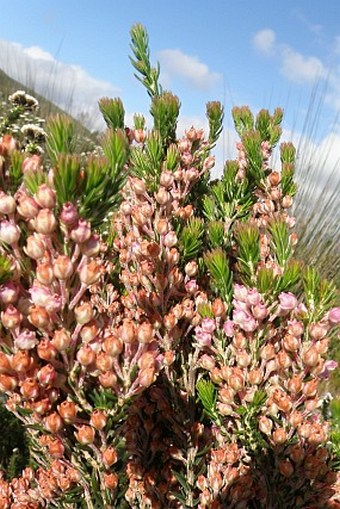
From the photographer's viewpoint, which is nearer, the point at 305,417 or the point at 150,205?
the point at 305,417

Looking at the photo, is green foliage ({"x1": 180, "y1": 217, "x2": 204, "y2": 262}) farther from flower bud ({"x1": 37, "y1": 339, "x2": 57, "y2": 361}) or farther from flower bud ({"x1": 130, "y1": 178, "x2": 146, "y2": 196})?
flower bud ({"x1": 37, "y1": 339, "x2": 57, "y2": 361})

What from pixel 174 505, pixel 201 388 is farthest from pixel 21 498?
pixel 201 388

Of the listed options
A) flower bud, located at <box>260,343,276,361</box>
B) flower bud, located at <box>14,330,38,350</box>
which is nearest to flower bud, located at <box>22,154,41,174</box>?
flower bud, located at <box>14,330,38,350</box>

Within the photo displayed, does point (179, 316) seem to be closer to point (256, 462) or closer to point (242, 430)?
point (242, 430)

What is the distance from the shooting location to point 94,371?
A: 1.10m

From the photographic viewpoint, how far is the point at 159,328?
1.58 metres

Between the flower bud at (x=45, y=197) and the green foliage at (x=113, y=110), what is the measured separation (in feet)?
3.02

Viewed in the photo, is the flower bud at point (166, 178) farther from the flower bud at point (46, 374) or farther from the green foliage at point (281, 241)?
the flower bud at point (46, 374)

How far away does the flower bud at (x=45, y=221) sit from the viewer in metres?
0.95

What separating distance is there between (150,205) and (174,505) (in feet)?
3.24

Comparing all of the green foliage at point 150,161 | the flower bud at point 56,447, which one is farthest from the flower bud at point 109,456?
the green foliage at point 150,161

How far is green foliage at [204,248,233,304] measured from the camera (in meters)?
1.49

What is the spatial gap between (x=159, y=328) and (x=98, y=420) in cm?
53

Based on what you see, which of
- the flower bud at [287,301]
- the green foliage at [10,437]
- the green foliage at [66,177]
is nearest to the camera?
the green foliage at [66,177]
